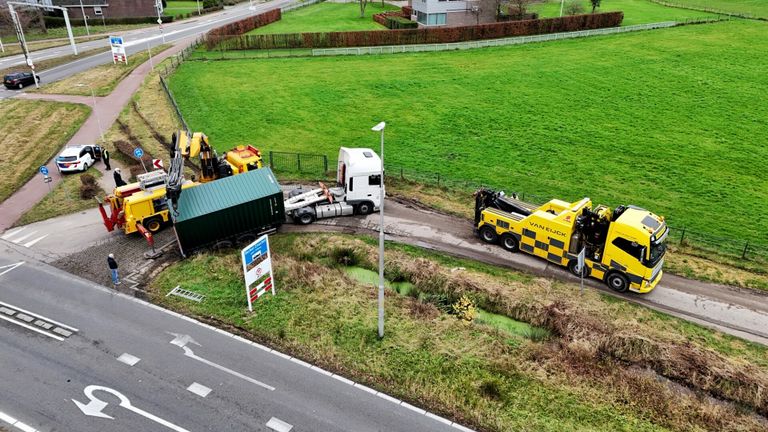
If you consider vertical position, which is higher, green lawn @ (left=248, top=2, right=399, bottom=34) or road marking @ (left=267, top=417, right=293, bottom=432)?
green lawn @ (left=248, top=2, right=399, bottom=34)

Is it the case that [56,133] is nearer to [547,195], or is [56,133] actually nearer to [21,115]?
[21,115]

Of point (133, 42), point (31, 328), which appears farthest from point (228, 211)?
point (133, 42)

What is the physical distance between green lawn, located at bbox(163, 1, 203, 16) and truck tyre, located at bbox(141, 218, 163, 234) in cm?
8575

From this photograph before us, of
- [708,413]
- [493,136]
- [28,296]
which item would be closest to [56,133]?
[28,296]

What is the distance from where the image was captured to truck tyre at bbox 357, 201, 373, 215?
29219mm

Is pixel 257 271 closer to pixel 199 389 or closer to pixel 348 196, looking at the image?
pixel 199 389

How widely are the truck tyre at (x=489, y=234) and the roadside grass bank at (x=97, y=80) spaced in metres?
43.5

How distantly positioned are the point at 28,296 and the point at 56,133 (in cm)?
2491

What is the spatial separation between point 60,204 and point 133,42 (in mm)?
51651

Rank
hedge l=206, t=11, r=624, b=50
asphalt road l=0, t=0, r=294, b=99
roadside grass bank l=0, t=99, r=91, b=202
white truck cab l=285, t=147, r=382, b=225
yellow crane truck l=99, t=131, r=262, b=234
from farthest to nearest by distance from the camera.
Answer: hedge l=206, t=11, r=624, b=50 < asphalt road l=0, t=0, r=294, b=99 < roadside grass bank l=0, t=99, r=91, b=202 < white truck cab l=285, t=147, r=382, b=225 < yellow crane truck l=99, t=131, r=262, b=234

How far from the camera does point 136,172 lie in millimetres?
34312

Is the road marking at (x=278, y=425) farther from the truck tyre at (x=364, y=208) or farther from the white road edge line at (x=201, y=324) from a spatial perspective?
the truck tyre at (x=364, y=208)

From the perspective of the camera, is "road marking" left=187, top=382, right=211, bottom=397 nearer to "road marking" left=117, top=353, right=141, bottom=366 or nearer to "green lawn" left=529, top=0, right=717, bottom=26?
"road marking" left=117, top=353, right=141, bottom=366

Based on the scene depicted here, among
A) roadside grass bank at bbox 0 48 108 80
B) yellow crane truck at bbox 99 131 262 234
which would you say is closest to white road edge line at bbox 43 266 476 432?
yellow crane truck at bbox 99 131 262 234
